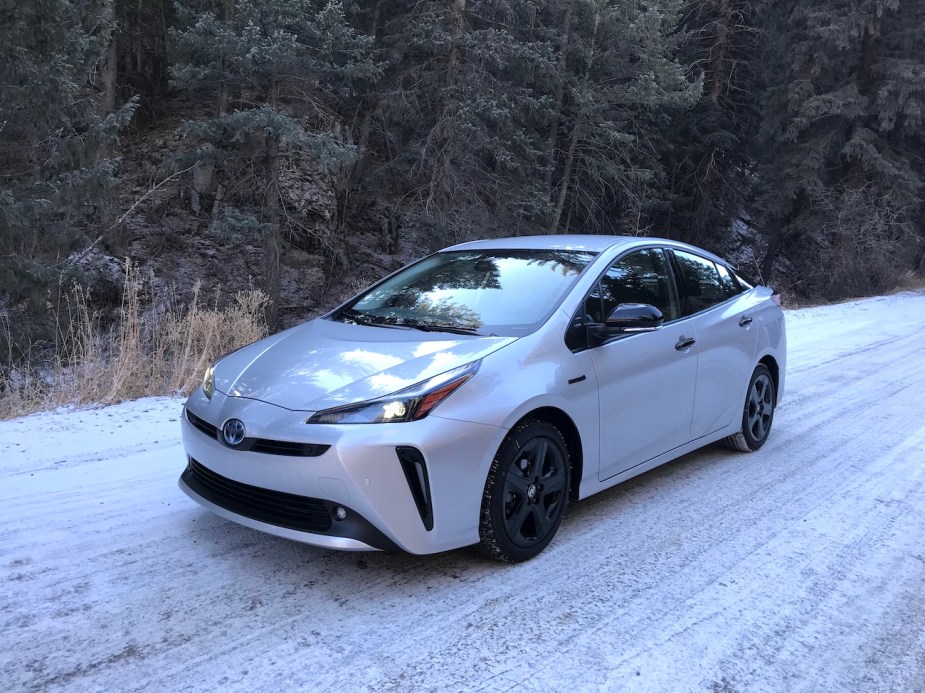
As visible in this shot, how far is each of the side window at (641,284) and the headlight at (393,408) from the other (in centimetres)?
142

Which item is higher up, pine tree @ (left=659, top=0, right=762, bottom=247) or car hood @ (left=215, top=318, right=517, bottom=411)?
pine tree @ (left=659, top=0, right=762, bottom=247)

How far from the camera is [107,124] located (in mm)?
11875

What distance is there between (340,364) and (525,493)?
112cm

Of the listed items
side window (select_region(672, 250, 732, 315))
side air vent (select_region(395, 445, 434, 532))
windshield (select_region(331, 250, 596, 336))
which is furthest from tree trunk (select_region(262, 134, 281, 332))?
side air vent (select_region(395, 445, 434, 532))

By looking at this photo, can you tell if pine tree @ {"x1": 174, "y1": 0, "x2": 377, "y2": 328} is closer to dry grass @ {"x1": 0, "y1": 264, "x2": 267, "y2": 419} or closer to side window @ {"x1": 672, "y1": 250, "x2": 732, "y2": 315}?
dry grass @ {"x1": 0, "y1": 264, "x2": 267, "y2": 419}

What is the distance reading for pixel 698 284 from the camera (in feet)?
17.0

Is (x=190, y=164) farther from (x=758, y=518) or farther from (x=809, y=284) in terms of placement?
(x=809, y=284)

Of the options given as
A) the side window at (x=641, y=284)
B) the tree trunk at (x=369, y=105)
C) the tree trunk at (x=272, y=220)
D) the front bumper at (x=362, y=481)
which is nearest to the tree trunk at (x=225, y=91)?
the tree trunk at (x=272, y=220)

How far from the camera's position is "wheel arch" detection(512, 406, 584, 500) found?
3.65 m

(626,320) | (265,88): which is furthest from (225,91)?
(626,320)

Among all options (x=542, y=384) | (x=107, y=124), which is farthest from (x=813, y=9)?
(x=542, y=384)

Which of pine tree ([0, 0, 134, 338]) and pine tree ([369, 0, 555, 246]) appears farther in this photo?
pine tree ([369, 0, 555, 246])

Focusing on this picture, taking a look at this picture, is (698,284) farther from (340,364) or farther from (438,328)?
(340,364)

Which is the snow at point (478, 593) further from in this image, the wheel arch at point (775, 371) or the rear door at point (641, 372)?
the wheel arch at point (775, 371)
